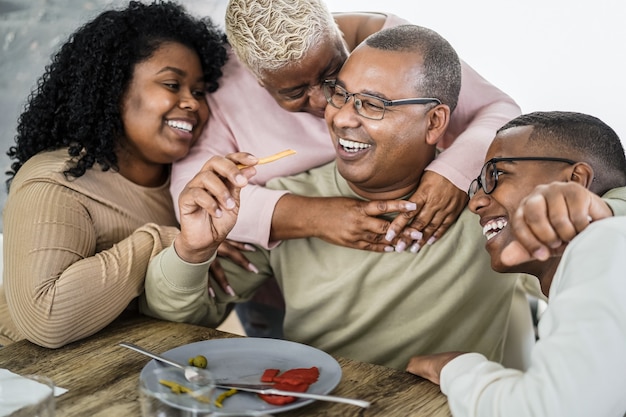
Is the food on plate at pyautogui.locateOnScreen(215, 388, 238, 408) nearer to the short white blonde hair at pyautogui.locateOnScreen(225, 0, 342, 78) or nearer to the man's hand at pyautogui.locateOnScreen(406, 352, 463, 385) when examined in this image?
the man's hand at pyautogui.locateOnScreen(406, 352, 463, 385)

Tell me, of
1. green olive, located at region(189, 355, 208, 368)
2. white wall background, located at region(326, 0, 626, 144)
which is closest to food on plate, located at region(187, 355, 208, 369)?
green olive, located at region(189, 355, 208, 368)

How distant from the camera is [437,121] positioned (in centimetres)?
182

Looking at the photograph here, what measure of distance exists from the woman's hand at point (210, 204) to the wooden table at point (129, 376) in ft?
0.65

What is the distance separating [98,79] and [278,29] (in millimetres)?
565

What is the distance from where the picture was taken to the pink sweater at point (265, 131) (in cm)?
193

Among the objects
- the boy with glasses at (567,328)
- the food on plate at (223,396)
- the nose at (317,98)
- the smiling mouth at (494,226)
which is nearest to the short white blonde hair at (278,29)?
the nose at (317,98)

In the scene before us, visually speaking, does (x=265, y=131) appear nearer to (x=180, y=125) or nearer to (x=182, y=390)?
(x=180, y=125)

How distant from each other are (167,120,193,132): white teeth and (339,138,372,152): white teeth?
0.53 metres

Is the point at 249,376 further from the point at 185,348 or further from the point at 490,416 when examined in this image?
the point at 490,416

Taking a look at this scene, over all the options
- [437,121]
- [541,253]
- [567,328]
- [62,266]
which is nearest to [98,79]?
[62,266]

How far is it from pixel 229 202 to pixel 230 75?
0.77 meters

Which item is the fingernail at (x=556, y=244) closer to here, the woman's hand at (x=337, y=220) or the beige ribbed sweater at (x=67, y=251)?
the woman's hand at (x=337, y=220)

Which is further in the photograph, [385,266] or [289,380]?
[385,266]

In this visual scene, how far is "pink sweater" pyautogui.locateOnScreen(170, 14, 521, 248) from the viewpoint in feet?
6.34
